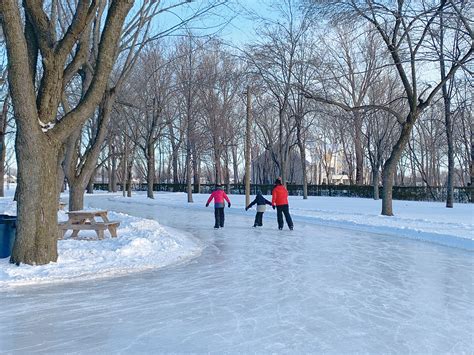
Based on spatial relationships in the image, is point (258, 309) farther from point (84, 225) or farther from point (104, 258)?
point (84, 225)

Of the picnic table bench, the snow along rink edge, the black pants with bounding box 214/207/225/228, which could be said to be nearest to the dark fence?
the black pants with bounding box 214/207/225/228

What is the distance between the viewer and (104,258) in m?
9.72

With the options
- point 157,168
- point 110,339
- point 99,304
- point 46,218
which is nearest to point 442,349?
point 110,339

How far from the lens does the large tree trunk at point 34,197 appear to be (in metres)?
8.59

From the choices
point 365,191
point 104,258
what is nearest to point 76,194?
point 104,258

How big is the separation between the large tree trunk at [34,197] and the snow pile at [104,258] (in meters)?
0.32

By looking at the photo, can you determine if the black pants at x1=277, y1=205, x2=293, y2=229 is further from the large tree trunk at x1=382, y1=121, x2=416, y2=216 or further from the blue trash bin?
the blue trash bin

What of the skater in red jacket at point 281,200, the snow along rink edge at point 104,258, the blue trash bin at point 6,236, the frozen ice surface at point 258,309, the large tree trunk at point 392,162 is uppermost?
the large tree trunk at point 392,162

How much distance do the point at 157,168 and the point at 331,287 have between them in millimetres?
92217

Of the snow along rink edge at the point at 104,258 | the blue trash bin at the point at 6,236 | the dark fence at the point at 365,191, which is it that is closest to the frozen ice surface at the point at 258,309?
the snow along rink edge at the point at 104,258

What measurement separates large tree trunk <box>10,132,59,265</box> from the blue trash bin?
96 cm

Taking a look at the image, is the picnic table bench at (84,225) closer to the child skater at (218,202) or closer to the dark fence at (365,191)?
the child skater at (218,202)

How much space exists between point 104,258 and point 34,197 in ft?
6.30

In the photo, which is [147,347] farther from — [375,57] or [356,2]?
[375,57]
